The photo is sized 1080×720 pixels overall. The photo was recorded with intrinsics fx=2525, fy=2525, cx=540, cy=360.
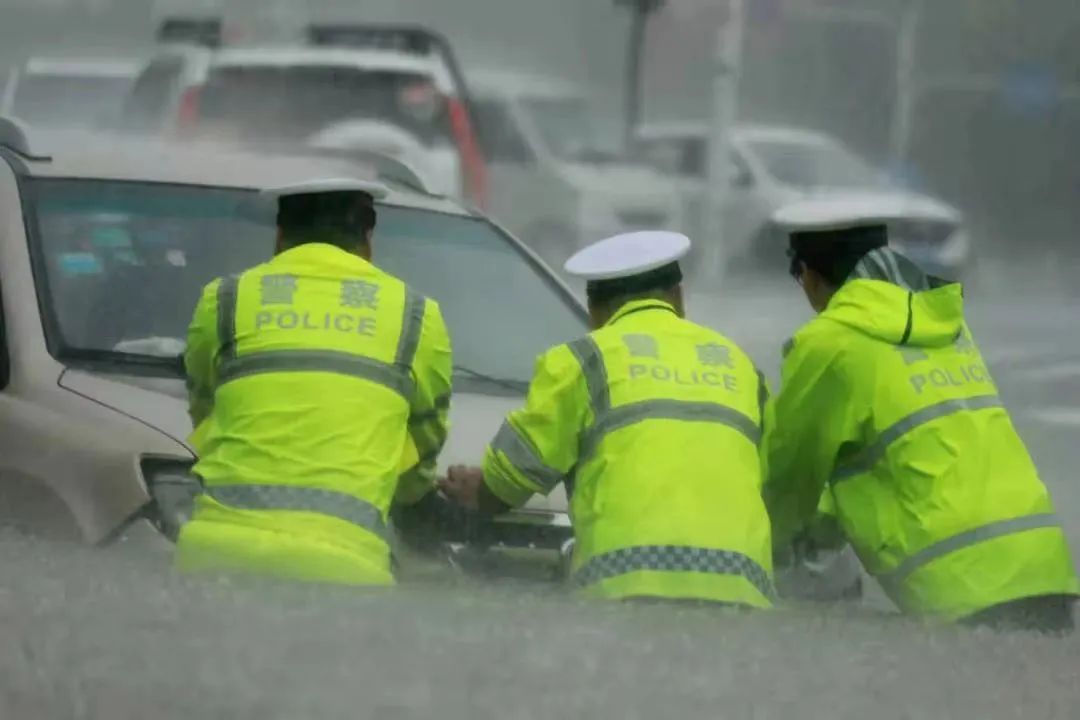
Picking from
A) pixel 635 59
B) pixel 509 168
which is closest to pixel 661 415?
pixel 509 168

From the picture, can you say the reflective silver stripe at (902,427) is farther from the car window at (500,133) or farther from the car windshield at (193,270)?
the car window at (500,133)

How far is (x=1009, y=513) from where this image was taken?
485 cm

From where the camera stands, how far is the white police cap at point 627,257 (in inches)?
191

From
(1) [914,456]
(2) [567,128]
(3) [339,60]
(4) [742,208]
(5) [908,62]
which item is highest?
(1) [914,456]

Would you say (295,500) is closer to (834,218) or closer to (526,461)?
(526,461)

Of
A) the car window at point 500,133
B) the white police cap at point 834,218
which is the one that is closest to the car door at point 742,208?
the car window at point 500,133

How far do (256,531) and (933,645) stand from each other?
1238 millimetres

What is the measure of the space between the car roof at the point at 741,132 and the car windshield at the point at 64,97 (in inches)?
160

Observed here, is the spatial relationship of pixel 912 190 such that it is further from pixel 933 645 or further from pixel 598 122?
pixel 933 645

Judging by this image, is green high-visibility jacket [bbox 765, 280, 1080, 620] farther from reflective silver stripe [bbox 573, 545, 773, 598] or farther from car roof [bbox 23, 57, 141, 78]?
car roof [bbox 23, 57, 141, 78]

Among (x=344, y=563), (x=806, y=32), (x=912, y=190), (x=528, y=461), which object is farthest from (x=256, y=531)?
(x=912, y=190)

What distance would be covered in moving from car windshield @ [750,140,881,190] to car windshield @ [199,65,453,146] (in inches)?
216

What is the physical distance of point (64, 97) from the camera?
18734 mm

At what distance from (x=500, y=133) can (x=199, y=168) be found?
10355 millimetres
